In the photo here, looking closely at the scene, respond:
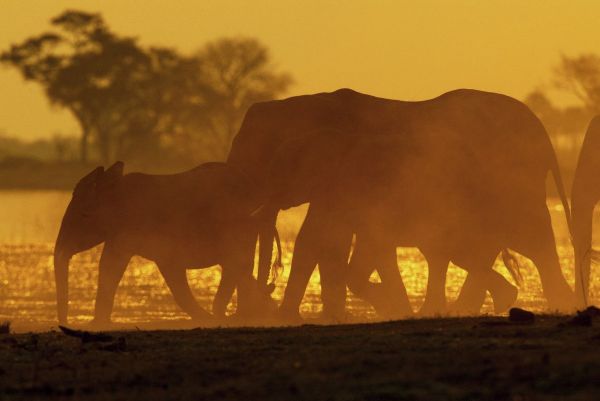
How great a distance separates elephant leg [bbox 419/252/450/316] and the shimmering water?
36.4 inches

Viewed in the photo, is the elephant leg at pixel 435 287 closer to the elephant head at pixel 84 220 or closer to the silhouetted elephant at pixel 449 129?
the silhouetted elephant at pixel 449 129

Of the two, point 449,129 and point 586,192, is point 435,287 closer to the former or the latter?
point 449,129

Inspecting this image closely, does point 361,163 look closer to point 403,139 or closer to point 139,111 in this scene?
Result: point 403,139

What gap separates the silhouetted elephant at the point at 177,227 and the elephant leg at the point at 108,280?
0.12 ft

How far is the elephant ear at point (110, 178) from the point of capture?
1881cm

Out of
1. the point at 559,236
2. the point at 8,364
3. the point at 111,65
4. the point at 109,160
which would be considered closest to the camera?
the point at 8,364

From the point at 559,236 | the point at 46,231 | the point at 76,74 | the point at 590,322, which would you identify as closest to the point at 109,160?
the point at 76,74

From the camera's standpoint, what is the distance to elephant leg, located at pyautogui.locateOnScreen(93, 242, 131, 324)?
18.4m

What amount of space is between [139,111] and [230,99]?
388 centimetres

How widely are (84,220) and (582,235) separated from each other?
5.45 meters

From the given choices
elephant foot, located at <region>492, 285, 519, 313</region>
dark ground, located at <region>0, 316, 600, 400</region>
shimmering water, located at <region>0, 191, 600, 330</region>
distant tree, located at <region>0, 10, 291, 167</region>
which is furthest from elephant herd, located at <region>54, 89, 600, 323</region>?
distant tree, located at <region>0, 10, 291, 167</region>

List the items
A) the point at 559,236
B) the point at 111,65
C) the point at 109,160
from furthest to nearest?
the point at 111,65 < the point at 109,160 < the point at 559,236

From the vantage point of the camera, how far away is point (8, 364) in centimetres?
1078

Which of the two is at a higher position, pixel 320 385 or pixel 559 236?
pixel 559 236
